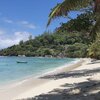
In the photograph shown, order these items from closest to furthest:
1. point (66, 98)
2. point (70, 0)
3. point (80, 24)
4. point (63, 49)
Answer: point (70, 0) → point (66, 98) → point (80, 24) → point (63, 49)

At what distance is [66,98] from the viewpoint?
36.8 feet

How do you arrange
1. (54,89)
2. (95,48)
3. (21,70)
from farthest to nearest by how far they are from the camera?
1. (95,48)
2. (21,70)
3. (54,89)

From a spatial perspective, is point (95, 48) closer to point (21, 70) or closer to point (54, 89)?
point (21, 70)

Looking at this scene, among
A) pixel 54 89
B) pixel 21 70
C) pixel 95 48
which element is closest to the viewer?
pixel 54 89

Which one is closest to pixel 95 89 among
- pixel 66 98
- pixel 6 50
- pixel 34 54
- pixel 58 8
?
pixel 66 98

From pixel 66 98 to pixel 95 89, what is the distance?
207 centimetres

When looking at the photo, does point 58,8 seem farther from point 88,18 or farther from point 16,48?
point 16,48

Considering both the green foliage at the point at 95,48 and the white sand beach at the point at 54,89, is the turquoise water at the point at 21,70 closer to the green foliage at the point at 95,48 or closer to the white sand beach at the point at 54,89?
the white sand beach at the point at 54,89

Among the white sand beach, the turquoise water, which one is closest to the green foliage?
the turquoise water

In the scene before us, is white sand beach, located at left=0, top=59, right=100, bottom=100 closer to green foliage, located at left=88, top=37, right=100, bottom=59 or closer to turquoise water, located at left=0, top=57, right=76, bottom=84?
turquoise water, located at left=0, top=57, right=76, bottom=84

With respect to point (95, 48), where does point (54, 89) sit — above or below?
below

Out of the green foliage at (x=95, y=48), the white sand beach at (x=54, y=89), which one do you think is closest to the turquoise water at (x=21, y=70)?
the white sand beach at (x=54, y=89)

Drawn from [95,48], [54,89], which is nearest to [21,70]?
[95,48]

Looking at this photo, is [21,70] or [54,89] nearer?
[54,89]
